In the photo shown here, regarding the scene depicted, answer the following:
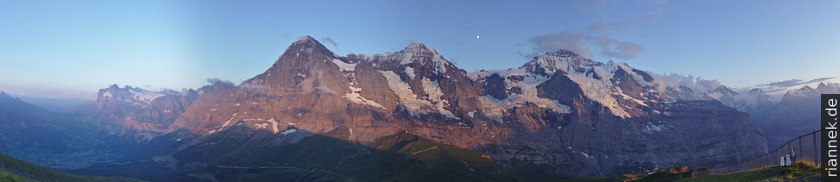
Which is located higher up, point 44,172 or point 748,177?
point 748,177

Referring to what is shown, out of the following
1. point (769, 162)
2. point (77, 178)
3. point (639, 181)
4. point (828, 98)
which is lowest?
point (77, 178)

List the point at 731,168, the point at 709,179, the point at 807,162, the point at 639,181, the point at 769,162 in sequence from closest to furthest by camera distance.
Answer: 1. the point at 807,162
2. the point at 709,179
3. the point at 769,162
4. the point at 731,168
5. the point at 639,181

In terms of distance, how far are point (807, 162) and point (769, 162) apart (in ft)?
50.9

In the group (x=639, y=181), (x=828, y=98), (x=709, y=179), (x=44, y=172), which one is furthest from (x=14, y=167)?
(x=828, y=98)

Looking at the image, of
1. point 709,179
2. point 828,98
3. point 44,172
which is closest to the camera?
point 828,98

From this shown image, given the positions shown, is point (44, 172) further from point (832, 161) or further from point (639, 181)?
point (832, 161)

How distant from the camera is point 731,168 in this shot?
3501 inches

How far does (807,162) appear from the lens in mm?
49219

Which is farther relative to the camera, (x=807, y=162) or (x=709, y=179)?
(x=709, y=179)

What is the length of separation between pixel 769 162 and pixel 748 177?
16.2m

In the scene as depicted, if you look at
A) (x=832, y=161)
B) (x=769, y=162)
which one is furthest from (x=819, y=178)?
(x=769, y=162)

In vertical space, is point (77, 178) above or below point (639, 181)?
below

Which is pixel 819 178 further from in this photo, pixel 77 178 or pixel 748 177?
pixel 77 178

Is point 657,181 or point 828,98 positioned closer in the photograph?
point 828,98
